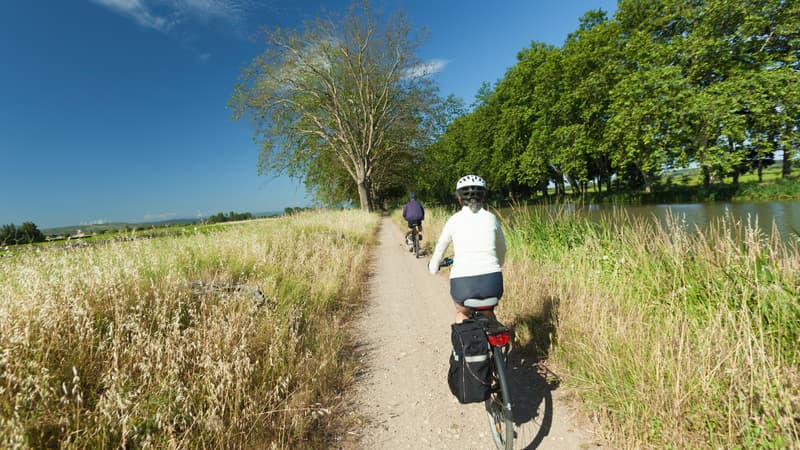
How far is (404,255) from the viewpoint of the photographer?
10.8 m

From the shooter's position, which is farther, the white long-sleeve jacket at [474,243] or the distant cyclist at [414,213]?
the distant cyclist at [414,213]

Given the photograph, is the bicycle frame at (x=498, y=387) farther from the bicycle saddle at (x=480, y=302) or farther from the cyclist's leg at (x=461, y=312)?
the cyclist's leg at (x=461, y=312)

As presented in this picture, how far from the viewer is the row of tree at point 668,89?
13945mm

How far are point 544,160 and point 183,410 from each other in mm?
27267

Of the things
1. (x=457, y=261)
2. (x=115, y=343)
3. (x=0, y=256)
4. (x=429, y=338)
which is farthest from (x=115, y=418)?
(x=0, y=256)

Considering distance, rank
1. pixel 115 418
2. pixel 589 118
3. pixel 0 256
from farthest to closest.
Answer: pixel 589 118 < pixel 0 256 < pixel 115 418

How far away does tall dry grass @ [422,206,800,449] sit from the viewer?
6.07 ft

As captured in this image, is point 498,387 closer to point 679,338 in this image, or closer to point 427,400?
point 427,400

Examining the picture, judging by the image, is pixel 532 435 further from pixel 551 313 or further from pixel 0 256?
pixel 0 256

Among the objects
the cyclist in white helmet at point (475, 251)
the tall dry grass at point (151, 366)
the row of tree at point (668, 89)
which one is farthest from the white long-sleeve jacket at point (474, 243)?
the row of tree at point (668, 89)

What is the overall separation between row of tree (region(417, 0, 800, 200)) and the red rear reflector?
67.3ft

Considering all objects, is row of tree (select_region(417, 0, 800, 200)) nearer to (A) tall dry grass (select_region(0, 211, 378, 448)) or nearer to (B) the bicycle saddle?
(B) the bicycle saddle

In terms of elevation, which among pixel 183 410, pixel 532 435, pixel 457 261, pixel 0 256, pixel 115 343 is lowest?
pixel 532 435

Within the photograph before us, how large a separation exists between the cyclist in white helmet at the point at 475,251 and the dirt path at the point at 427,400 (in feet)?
3.45
